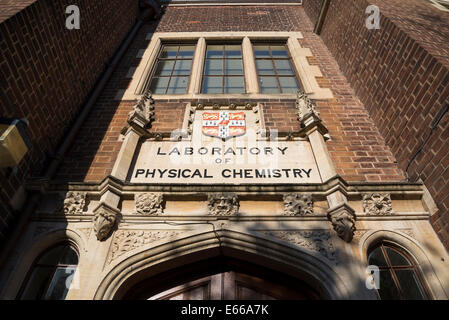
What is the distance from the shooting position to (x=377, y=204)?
3859 millimetres

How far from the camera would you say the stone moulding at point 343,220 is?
3.49 metres

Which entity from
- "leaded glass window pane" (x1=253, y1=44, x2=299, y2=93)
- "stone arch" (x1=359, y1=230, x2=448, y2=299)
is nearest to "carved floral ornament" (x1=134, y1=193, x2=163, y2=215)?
"stone arch" (x1=359, y1=230, x2=448, y2=299)

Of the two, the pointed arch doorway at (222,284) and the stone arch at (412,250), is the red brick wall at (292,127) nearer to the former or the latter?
the stone arch at (412,250)

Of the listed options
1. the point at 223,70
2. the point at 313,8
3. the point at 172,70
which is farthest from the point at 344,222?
the point at 313,8

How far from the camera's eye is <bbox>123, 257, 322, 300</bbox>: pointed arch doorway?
3.63m

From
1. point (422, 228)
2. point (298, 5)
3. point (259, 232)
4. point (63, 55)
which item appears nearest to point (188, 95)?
point (63, 55)

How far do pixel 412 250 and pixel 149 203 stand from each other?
10.6ft

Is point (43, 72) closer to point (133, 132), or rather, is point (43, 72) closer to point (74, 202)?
point (133, 132)

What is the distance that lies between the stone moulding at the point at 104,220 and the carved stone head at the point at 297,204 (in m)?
2.12

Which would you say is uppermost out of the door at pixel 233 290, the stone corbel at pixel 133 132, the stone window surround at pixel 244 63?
the stone window surround at pixel 244 63

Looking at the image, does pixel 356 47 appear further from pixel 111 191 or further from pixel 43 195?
pixel 43 195

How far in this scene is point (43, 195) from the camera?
13.1 ft

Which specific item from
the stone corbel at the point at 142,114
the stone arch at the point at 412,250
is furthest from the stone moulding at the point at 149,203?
the stone arch at the point at 412,250

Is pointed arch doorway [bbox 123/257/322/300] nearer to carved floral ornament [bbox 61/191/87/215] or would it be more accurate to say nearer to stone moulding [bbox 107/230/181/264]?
stone moulding [bbox 107/230/181/264]
